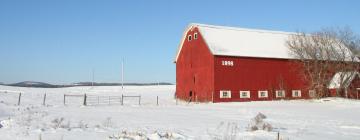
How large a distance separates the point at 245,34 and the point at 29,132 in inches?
1440

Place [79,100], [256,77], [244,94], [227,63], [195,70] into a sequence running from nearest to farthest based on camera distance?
[227,63] < [244,94] < [256,77] < [195,70] < [79,100]

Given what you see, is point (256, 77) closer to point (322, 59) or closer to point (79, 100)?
point (322, 59)

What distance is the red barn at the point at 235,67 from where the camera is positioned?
1597 inches

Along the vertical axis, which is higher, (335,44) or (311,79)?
(335,44)

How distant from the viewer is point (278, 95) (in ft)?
142

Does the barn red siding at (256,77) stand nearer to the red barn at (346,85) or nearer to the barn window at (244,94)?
the barn window at (244,94)

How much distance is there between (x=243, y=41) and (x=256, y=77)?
14.7ft

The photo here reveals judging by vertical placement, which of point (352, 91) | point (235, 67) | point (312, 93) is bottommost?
point (312, 93)

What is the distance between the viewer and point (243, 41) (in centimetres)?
4412

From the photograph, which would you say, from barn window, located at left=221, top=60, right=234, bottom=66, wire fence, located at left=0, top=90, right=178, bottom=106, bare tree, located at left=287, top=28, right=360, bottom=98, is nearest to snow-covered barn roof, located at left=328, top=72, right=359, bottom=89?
A: bare tree, located at left=287, top=28, right=360, bottom=98

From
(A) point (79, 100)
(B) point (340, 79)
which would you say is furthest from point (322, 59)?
(A) point (79, 100)

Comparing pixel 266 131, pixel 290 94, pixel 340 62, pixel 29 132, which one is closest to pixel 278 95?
pixel 290 94

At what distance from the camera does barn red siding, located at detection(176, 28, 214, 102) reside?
1609 inches

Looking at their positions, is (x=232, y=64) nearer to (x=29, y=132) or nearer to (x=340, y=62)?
(x=340, y=62)
